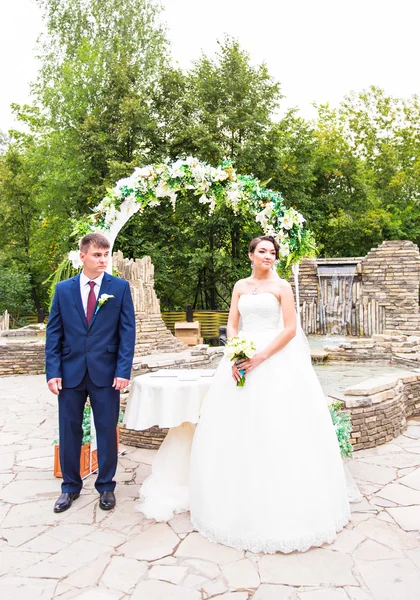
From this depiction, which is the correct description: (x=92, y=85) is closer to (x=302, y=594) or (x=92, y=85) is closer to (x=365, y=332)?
(x=365, y=332)

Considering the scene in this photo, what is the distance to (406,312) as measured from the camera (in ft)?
47.0

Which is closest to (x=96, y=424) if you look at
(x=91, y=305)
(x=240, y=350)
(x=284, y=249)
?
(x=91, y=305)

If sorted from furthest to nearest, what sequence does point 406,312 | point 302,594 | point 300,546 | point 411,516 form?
1. point 406,312
2. point 411,516
3. point 300,546
4. point 302,594

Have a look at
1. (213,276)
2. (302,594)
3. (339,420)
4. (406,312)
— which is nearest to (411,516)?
(339,420)

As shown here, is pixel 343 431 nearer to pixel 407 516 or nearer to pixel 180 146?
pixel 407 516

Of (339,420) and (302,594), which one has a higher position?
(339,420)

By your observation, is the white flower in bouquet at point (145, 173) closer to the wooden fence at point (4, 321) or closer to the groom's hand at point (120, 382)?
the groom's hand at point (120, 382)

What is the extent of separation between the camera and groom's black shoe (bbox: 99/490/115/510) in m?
3.77

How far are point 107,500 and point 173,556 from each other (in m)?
0.96

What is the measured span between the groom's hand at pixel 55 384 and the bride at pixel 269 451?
3.76ft

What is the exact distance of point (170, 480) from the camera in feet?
13.2

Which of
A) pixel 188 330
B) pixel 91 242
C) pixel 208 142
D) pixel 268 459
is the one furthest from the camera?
pixel 208 142

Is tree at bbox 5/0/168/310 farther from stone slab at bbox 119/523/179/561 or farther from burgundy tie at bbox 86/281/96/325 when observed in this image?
stone slab at bbox 119/523/179/561

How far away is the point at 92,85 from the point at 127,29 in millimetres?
3884
